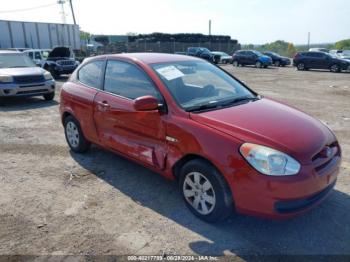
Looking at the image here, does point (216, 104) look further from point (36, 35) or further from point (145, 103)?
point (36, 35)

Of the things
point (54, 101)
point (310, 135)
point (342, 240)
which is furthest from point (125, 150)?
point (54, 101)

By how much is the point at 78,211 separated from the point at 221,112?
1976 mm

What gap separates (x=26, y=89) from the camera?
33.7 ft

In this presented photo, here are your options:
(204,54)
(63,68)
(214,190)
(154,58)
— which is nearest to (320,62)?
(204,54)

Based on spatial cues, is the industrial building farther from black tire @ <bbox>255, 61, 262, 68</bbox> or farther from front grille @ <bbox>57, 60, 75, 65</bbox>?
black tire @ <bbox>255, 61, 262, 68</bbox>

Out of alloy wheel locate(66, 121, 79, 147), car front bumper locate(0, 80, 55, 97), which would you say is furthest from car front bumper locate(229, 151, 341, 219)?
car front bumper locate(0, 80, 55, 97)

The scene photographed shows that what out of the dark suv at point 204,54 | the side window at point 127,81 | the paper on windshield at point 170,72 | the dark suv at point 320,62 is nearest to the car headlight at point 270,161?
the side window at point 127,81

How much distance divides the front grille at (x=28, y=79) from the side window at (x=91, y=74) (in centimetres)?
557

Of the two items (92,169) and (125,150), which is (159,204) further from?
(92,169)

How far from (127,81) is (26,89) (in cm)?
710

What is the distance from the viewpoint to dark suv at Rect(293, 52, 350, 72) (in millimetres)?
24312

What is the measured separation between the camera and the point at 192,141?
3.43 m

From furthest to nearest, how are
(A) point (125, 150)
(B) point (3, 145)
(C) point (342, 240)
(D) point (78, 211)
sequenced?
(B) point (3, 145) → (A) point (125, 150) → (D) point (78, 211) → (C) point (342, 240)

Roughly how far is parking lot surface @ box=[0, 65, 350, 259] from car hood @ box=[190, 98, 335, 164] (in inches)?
33.3
